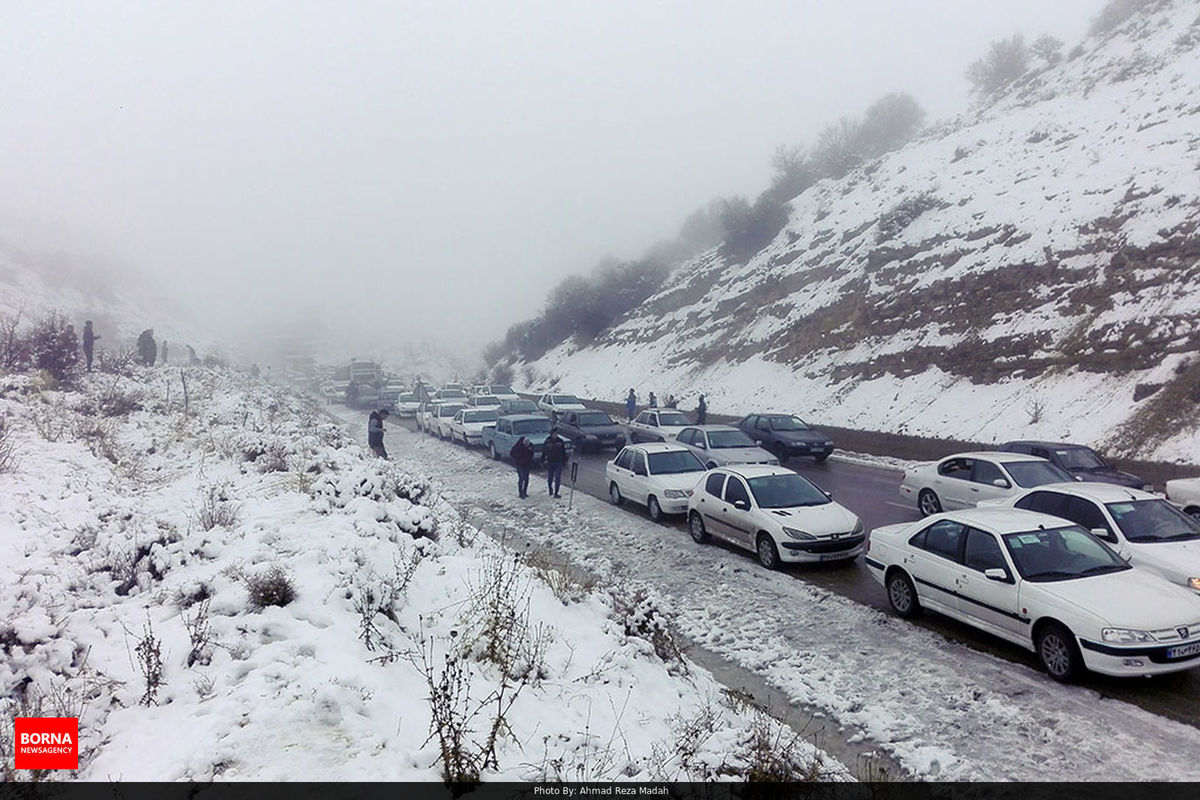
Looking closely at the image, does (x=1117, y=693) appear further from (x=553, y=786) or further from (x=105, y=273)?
(x=105, y=273)

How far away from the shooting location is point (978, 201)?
35.0 meters

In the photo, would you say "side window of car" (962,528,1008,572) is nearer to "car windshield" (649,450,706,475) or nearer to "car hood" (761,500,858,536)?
"car hood" (761,500,858,536)

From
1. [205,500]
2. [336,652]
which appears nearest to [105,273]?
[205,500]

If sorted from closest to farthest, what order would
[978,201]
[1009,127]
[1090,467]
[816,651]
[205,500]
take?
[816,651] → [205,500] → [1090,467] → [978,201] → [1009,127]

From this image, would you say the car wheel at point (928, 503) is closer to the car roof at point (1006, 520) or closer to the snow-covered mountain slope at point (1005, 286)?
the car roof at point (1006, 520)

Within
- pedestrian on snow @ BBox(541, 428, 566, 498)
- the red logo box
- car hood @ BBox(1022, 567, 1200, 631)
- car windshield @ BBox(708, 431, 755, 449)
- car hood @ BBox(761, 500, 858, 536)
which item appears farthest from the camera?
car windshield @ BBox(708, 431, 755, 449)

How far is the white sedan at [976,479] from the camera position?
12.6 m

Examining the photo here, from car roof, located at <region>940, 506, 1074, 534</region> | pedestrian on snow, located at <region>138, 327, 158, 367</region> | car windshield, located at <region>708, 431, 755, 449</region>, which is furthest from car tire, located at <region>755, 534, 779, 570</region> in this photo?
pedestrian on snow, located at <region>138, 327, 158, 367</region>

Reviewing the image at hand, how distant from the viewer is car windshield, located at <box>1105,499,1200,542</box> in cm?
843

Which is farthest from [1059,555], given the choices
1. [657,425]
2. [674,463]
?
[657,425]

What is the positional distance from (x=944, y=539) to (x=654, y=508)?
7.17 metres

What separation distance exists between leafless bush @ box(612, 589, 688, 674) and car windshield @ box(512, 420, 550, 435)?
16564 millimetres

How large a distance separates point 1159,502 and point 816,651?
5167 mm

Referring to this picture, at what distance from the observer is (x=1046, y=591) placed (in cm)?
677
